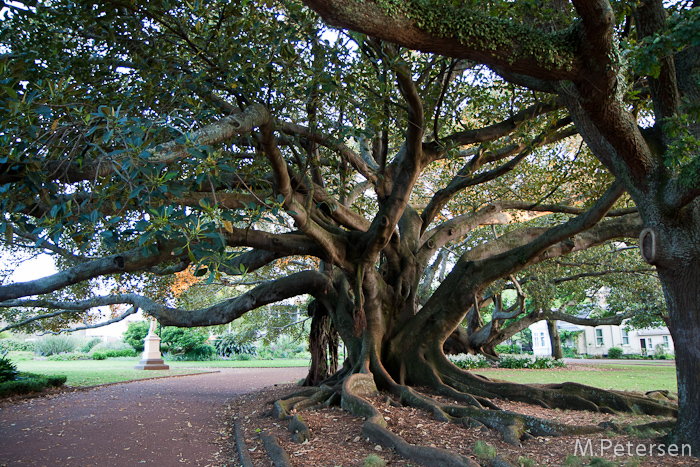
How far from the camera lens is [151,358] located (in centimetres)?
1986

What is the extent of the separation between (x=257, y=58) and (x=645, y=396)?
317 inches

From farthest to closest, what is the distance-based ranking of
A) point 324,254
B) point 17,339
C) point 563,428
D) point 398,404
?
point 17,339 < point 324,254 < point 398,404 < point 563,428

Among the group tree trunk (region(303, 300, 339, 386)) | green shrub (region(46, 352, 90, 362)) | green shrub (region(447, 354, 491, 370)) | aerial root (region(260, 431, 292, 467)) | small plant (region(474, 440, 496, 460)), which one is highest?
tree trunk (region(303, 300, 339, 386))

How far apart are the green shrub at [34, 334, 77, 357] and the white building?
3594 centimetres

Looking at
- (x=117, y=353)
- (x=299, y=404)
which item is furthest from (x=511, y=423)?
(x=117, y=353)

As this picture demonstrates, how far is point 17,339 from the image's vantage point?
40.0 m

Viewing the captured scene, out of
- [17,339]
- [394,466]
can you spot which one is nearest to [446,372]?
[394,466]

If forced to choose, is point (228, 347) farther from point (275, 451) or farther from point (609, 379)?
point (275, 451)

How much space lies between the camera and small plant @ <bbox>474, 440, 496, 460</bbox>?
4.22 meters

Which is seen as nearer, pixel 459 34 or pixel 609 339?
pixel 459 34

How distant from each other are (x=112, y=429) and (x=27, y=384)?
5665 millimetres

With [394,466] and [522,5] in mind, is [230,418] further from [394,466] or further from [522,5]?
[522,5]

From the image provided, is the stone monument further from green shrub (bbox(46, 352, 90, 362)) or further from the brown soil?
the brown soil

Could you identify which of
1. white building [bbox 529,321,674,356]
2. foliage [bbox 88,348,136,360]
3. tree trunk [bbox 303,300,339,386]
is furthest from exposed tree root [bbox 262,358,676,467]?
white building [bbox 529,321,674,356]
